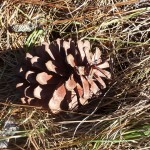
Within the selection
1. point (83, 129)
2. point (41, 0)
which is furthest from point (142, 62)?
point (41, 0)

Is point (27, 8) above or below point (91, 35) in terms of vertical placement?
above

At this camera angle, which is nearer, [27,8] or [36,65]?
[36,65]

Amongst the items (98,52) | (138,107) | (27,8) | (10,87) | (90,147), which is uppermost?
(27,8)

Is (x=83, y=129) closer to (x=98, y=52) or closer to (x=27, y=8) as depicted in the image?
(x=98, y=52)
